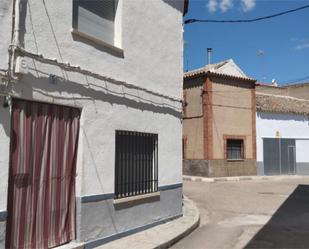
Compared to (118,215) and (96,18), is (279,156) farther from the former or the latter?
(96,18)

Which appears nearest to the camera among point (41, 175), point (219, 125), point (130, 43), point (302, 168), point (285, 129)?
point (41, 175)

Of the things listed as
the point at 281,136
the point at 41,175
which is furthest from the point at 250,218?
the point at 281,136

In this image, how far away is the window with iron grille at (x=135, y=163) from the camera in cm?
793

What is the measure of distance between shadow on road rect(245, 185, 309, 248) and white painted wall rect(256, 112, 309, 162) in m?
11.3

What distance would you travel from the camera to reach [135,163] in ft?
27.6

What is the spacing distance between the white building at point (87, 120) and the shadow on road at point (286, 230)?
2.11 metres

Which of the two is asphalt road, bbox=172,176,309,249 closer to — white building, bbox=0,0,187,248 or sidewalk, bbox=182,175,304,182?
white building, bbox=0,0,187,248

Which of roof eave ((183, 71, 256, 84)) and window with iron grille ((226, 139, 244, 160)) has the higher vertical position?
roof eave ((183, 71, 256, 84))

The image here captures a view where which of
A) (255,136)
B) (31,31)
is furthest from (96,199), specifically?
(255,136)

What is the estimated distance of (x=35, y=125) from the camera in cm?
593

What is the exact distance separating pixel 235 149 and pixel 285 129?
452 cm

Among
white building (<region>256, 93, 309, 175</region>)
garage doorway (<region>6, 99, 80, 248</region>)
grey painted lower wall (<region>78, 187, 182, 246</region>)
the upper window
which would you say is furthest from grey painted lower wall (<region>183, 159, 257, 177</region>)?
garage doorway (<region>6, 99, 80, 248</region>)

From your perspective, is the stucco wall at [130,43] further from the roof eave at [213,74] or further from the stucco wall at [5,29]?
the roof eave at [213,74]

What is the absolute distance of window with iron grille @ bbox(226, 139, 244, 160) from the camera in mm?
22859
